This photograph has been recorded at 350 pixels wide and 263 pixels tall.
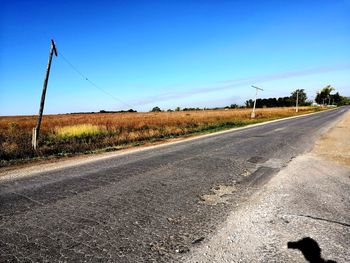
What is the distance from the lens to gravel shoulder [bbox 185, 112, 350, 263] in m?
2.57

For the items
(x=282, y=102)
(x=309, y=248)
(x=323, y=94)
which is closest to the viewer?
(x=309, y=248)

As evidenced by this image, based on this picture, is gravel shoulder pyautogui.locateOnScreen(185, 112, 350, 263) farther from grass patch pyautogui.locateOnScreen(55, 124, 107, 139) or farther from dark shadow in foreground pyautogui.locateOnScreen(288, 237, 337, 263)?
grass patch pyautogui.locateOnScreen(55, 124, 107, 139)

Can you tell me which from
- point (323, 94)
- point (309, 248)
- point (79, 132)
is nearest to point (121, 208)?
point (309, 248)

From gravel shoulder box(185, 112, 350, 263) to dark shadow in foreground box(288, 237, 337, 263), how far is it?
4 centimetres

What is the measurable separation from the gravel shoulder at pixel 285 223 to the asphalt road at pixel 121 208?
0.23m

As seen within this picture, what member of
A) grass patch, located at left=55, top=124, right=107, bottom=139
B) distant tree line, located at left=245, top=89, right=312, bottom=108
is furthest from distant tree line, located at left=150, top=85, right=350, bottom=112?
grass patch, located at left=55, top=124, right=107, bottom=139

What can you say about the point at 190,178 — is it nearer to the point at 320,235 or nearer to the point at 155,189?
the point at 155,189

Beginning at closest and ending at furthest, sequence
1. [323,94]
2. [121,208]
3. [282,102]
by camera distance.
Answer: [121,208]
[323,94]
[282,102]

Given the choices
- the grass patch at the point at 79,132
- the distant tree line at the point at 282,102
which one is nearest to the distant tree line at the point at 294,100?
the distant tree line at the point at 282,102

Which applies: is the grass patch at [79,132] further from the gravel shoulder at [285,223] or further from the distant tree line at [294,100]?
the distant tree line at [294,100]

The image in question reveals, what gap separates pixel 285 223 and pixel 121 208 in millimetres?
2349

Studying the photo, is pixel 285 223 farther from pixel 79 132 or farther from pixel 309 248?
pixel 79 132

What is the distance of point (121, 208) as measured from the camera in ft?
12.3

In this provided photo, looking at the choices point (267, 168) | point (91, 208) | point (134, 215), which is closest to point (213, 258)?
point (134, 215)
